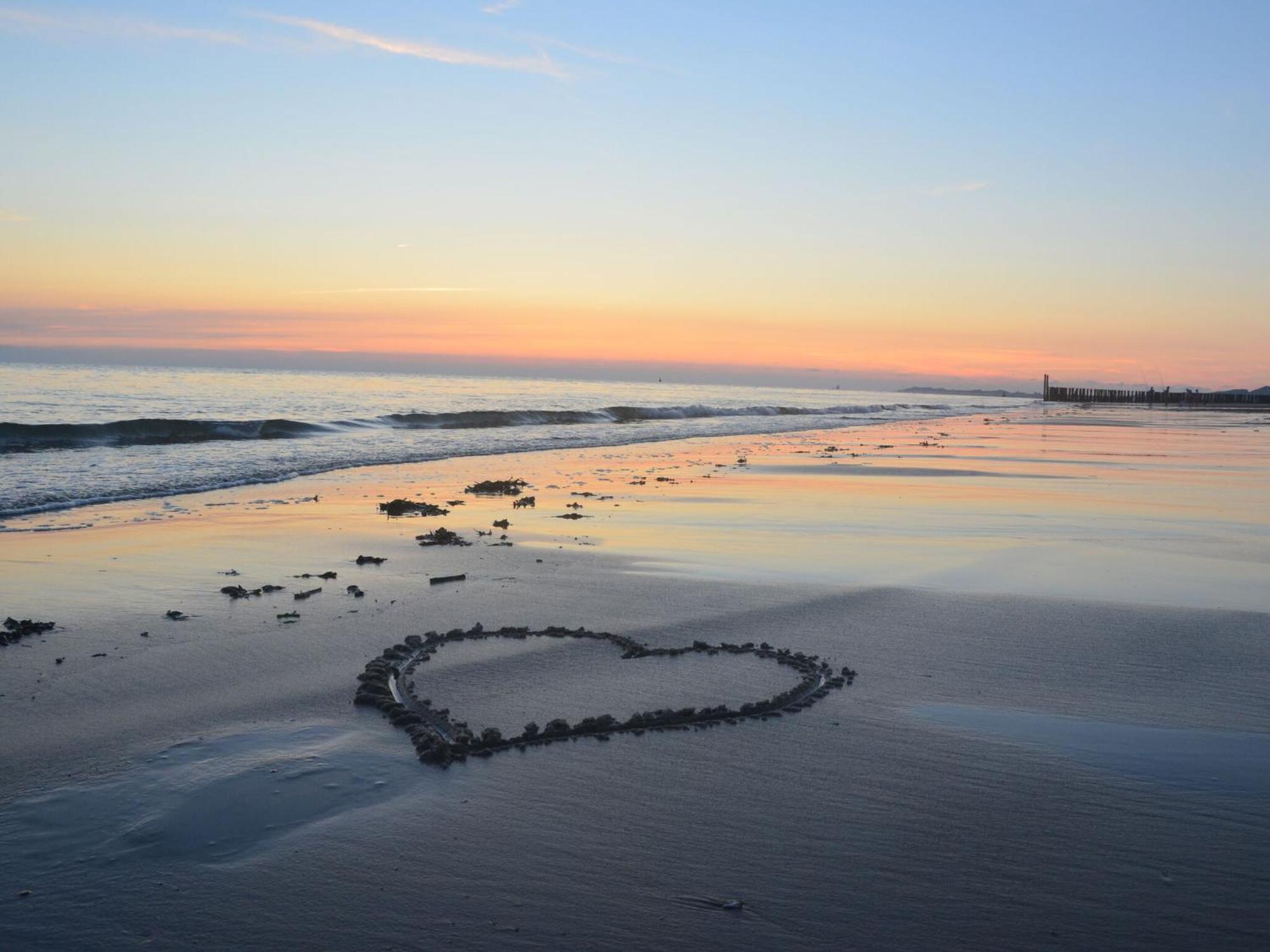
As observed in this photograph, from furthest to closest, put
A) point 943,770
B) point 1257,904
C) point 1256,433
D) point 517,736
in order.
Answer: point 1256,433
point 517,736
point 943,770
point 1257,904

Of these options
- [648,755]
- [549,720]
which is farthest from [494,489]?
[648,755]

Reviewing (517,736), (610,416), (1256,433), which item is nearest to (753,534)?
(517,736)

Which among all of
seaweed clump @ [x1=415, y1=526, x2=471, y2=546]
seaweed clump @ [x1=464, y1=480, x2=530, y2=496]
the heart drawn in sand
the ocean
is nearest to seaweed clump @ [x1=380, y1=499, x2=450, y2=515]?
seaweed clump @ [x1=464, y1=480, x2=530, y2=496]

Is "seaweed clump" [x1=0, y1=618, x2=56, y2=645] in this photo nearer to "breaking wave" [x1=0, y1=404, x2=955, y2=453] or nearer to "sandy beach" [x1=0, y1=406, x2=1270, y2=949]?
"sandy beach" [x1=0, y1=406, x2=1270, y2=949]

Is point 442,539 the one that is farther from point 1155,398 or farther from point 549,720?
point 1155,398

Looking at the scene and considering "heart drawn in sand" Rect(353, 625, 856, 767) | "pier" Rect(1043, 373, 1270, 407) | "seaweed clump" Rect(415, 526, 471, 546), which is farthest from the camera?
"pier" Rect(1043, 373, 1270, 407)

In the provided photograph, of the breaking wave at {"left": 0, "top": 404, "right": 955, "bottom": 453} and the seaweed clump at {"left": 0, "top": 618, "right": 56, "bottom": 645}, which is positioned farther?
the breaking wave at {"left": 0, "top": 404, "right": 955, "bottom": 453}

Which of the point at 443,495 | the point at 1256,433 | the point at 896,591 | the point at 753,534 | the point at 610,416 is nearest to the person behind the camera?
the point at 896,591

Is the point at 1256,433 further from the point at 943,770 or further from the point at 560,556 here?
the point at 943,770
